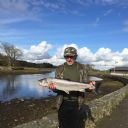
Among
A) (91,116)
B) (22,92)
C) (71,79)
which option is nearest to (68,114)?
(71,79)

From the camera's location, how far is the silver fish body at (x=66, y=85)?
6.51 meters

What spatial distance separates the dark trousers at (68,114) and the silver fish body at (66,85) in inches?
19.5

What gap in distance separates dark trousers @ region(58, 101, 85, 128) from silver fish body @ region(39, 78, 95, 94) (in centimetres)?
50

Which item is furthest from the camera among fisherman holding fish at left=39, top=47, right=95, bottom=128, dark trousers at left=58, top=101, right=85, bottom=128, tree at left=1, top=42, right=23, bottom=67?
tree at left=1, top=42, right=23, bottom=67

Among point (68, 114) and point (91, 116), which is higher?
point (68, 114)

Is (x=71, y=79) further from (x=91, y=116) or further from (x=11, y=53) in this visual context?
(x=11, y=53)

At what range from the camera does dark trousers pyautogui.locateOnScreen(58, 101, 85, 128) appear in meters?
7.11

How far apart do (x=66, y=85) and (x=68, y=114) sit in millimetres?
965

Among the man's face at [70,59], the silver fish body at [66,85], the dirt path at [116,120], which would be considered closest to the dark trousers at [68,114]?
the silver fish body at [66,85]

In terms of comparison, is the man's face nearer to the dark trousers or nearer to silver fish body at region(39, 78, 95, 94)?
silver fish body at region(39, 78, 95, 94)

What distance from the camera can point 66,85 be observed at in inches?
262

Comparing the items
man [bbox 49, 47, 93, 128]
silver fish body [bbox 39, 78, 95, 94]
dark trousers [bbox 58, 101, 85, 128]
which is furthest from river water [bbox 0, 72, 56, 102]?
silver fish body [bbox 39, 78, 95, 94]

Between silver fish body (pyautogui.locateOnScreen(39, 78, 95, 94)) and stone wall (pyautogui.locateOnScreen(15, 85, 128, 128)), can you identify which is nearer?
silver fish body (pyautogui.locateOnScreen(39, 78, 95, 94))

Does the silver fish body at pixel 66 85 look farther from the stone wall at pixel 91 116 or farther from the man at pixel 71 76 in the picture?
the stone wall at pixel 91 116
